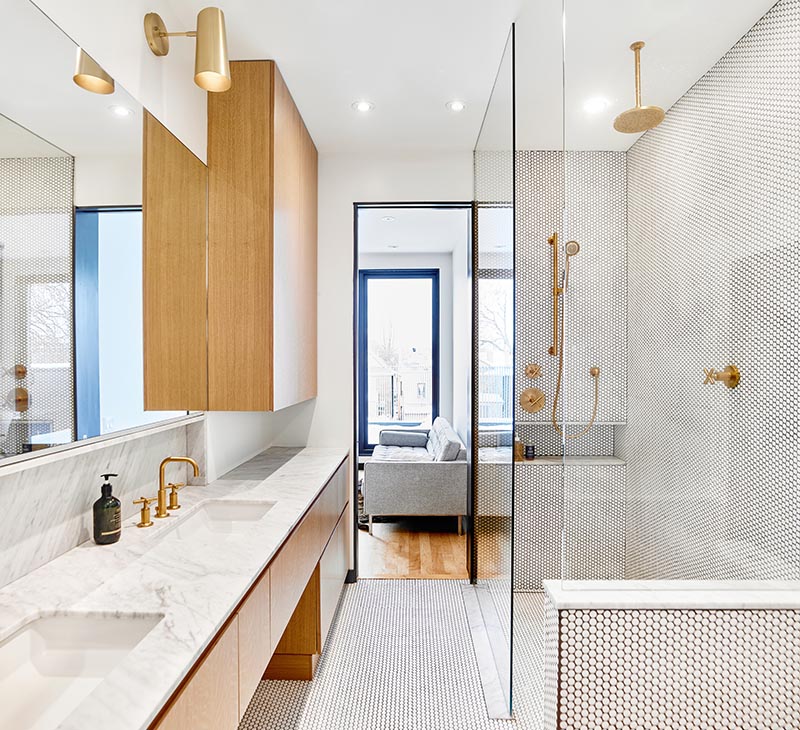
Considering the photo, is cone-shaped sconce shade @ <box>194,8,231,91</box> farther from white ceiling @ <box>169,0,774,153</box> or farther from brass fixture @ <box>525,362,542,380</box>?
brass fixture @ <box>525,362,542,380</box>

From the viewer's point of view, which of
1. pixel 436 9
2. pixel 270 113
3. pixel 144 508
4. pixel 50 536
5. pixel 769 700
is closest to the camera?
pixel 769 700

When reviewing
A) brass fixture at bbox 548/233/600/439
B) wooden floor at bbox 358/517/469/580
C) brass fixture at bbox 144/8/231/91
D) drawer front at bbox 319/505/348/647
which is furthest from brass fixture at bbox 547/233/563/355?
wooden floor at bbox 358/517/469/580

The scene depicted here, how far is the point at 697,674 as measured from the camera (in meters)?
1.13

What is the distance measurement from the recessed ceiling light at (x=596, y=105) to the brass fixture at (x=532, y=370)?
2.33ft

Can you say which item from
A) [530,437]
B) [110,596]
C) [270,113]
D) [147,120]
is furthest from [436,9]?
[110,596]

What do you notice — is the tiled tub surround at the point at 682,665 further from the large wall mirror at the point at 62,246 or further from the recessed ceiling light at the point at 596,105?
the large wall mirror at the point at 62,246

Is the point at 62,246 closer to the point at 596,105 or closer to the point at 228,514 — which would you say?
the point at 228,514

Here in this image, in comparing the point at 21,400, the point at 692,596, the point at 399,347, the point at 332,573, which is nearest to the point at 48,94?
the point at 21,400

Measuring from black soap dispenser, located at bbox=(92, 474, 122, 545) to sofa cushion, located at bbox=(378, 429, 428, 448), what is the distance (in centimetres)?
417

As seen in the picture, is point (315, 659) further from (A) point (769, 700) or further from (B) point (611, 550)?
(A) point (769, 700)

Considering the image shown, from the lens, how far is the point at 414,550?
4.03 meters

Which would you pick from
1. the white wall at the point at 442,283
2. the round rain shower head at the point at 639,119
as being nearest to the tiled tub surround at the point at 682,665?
the round rain shower head at the point at 639,119

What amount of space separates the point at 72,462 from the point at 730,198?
1835 millimetres

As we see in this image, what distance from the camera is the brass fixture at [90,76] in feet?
4.79
